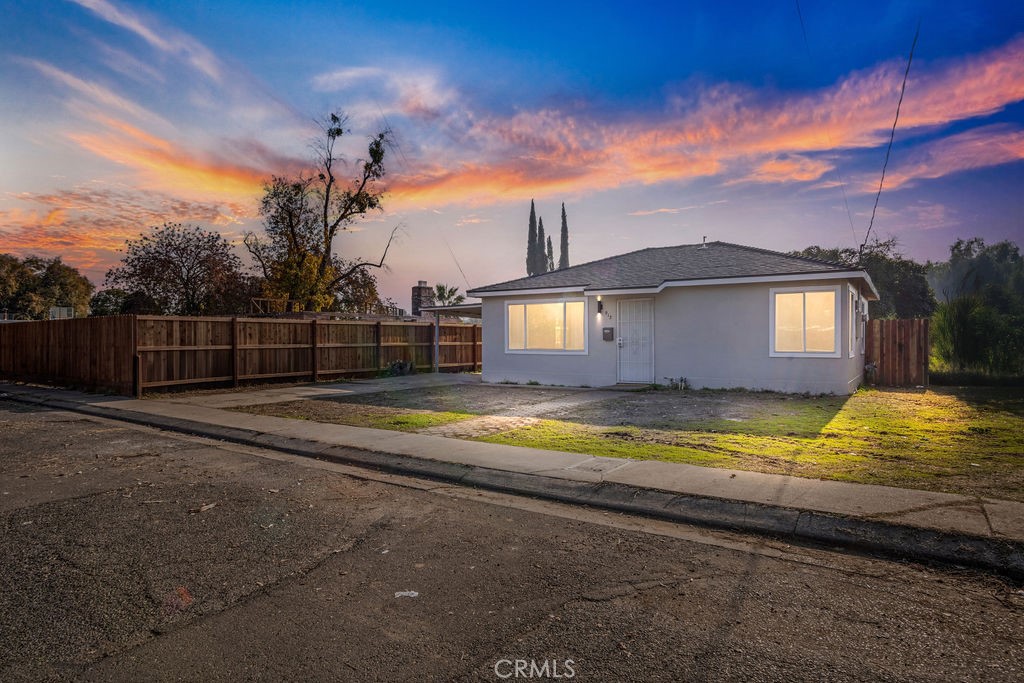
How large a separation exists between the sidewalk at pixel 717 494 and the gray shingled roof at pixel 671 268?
9.58 metres

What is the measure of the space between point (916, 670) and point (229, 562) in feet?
13.4

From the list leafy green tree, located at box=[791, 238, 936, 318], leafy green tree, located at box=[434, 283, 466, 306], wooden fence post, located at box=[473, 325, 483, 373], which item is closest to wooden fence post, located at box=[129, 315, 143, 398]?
wooden fence post, located at box=[473, 325, 483, 373]

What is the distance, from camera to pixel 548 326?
1752 centimetres

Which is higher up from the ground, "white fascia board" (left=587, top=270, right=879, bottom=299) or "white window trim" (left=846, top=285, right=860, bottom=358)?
"white fascia board" (left=587, top=270, right=879, bottom=299)

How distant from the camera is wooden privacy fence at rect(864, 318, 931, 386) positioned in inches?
645

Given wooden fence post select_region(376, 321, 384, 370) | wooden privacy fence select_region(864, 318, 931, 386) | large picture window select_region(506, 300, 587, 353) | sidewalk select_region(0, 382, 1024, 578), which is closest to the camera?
sidewalk select_region(0, 382, 1024, 578)

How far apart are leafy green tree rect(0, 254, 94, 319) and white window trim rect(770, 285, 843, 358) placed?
70.0 metres

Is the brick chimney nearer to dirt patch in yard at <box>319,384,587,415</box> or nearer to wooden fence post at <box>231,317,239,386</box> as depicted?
wooden fence post at <box>231,317,239,386</box>

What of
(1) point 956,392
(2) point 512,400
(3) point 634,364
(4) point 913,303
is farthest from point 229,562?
(4) point 913,303

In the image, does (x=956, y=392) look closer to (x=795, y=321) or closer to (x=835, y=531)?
(x=795, y=321)

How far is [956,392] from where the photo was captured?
14.7m

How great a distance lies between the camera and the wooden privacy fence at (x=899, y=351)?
1639 cm
